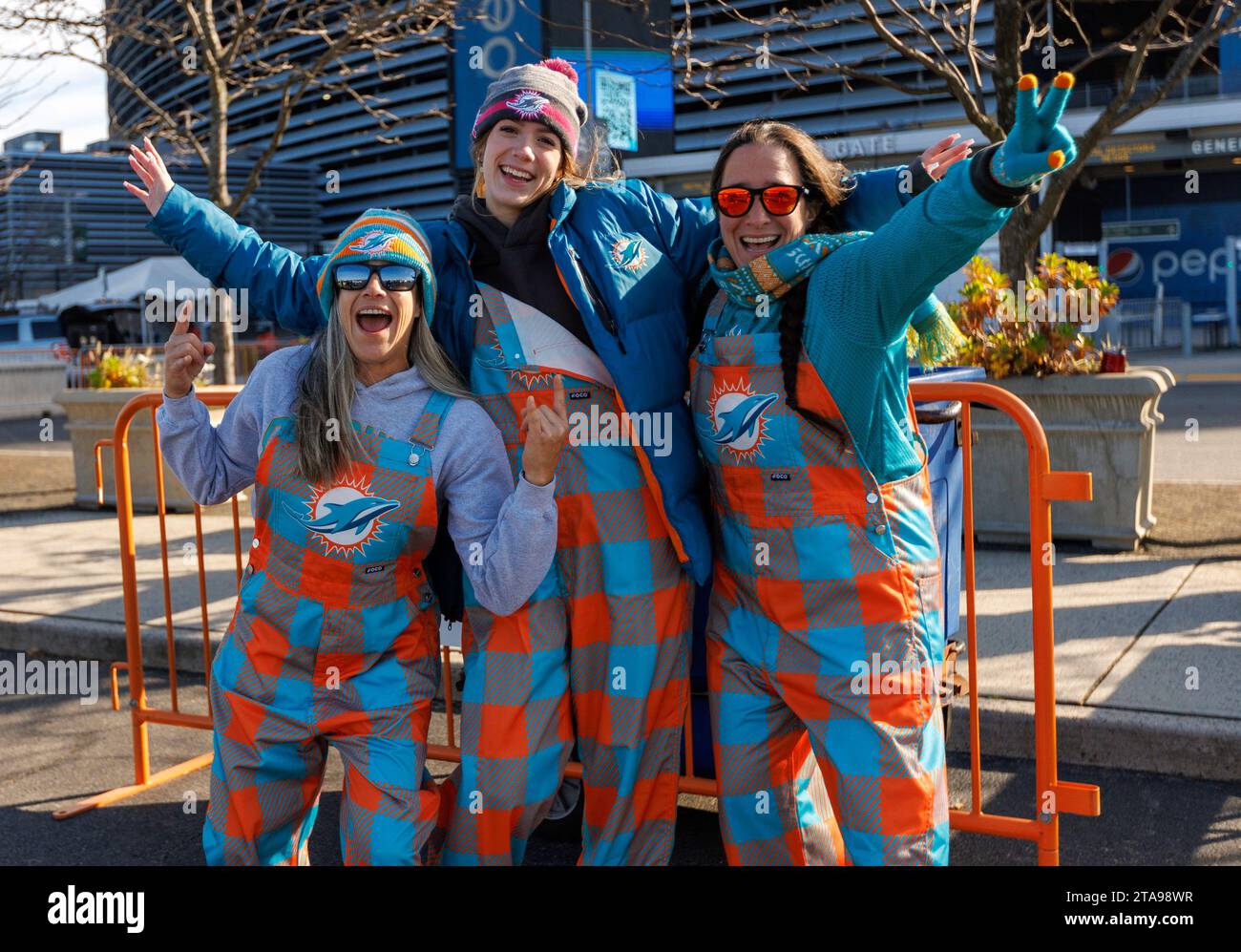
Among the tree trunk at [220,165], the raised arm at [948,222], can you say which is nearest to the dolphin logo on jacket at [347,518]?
the raised arm at [948,222]

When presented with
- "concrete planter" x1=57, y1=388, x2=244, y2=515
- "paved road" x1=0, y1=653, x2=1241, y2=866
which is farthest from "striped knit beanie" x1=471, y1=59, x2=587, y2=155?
"concrete planter" x1=57, y1=388, x2=244, y2=515

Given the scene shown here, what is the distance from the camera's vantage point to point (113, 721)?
523cm

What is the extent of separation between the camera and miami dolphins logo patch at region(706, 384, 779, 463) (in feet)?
9.27

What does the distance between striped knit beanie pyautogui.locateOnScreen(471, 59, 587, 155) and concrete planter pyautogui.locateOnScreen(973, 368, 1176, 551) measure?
186 inches

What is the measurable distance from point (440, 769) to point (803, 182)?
2.75 m

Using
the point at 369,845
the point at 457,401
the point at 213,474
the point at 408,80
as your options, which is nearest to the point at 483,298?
the point at 457,401

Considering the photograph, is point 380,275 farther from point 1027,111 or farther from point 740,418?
point 1027,111

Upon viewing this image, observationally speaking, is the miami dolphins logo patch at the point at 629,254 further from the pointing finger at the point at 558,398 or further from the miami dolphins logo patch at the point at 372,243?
the miami dolphins logo patch at the point at 372,243

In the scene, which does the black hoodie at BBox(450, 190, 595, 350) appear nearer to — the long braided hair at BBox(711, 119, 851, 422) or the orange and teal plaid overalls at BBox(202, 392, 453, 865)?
the orange and teal plaid overalls at BBox(202, 392, 453, 865)

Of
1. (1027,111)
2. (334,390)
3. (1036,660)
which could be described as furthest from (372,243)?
(1036,660)

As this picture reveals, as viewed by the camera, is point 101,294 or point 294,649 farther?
point 101,294

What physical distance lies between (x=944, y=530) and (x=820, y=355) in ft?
3.98

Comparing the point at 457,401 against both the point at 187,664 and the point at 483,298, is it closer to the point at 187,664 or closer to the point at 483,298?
the point at 483,298

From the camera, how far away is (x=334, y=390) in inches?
120
